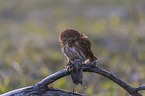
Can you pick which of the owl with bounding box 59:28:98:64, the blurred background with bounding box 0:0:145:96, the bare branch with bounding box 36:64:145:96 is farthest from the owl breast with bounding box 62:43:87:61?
the blurred background with bounding box 0:0:145:96

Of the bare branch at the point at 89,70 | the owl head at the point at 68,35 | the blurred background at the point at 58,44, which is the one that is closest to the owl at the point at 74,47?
the owl head at the point at 68,35

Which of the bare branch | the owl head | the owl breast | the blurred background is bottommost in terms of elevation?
the bare branch

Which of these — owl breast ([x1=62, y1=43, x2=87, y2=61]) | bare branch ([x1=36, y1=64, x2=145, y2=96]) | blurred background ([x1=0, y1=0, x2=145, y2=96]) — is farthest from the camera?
blurred background ([x1=0, y1=0, x2=145, y2=96])

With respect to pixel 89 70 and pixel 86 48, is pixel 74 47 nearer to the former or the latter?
pixel 86 48

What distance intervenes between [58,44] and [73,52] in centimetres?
401

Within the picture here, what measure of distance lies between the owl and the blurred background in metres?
A: 0.75

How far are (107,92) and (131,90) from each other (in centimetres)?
188

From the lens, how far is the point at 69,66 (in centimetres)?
270

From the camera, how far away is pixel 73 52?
335 centimetres

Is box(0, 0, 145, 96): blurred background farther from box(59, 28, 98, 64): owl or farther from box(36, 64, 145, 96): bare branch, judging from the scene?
box(36, 64, 145, 96): bare branch

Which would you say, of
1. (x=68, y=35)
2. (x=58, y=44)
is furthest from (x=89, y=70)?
(x=58, y=44)

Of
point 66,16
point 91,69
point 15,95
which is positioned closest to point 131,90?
point 91,69

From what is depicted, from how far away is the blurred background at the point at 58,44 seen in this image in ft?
16.3

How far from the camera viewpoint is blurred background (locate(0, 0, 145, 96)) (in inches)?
196
